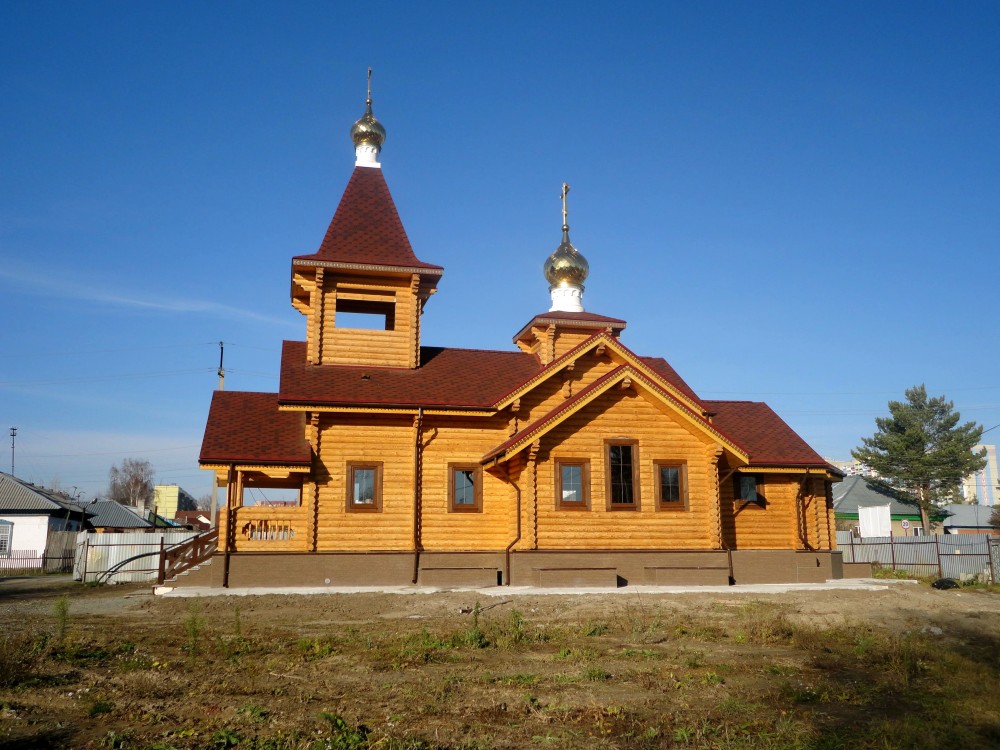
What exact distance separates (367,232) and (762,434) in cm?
1226

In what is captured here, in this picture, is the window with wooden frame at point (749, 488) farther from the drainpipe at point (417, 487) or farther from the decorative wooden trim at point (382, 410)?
A: the drainpipe at point (417, 487)

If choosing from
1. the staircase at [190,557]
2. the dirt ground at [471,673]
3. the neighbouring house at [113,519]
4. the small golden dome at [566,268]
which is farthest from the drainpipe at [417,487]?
the neighbouring house at [113,519]

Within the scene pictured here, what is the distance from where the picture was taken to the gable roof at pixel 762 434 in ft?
72.0

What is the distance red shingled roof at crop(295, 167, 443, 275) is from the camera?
21766 mm

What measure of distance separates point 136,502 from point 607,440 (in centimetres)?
9564

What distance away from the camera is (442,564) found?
19.5 m

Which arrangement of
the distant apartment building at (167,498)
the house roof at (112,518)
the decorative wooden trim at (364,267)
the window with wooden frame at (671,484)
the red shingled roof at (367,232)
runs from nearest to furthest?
the window with wooden frame at (671,484), the decorative wooden trim at (364,267), the red shingled roof at (367,232), the house roof at (112,518), the distant apartment building at (167,498)

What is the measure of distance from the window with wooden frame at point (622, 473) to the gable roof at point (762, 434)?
329 centimetres

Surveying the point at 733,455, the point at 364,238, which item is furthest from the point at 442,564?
the point at 364,238

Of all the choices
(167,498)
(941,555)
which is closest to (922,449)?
(941,555)

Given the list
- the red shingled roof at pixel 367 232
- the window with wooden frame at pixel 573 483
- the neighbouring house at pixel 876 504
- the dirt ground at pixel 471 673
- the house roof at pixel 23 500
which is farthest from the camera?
the neighbouring house at pixel 876 504

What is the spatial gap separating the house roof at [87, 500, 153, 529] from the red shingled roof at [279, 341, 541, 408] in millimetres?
36580

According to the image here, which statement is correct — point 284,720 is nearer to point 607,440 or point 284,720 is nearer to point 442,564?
point 442,564

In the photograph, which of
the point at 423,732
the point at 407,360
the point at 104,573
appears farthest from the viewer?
the point at 104,573
